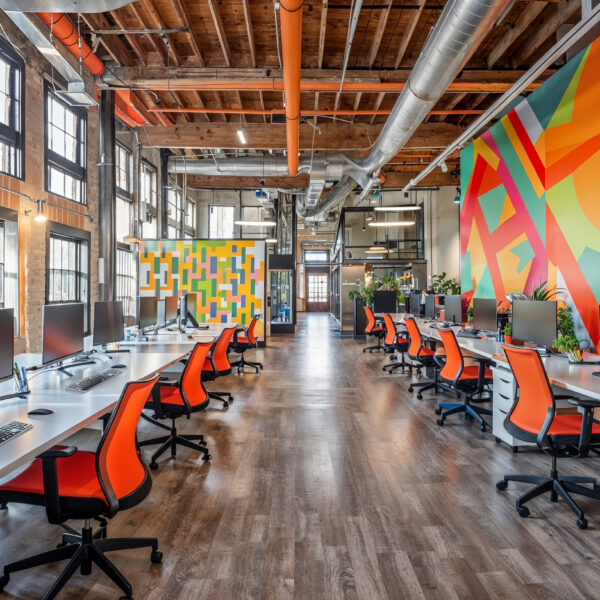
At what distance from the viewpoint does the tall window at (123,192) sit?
8922 mm

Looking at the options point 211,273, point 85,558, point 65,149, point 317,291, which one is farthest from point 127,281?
point 317,291

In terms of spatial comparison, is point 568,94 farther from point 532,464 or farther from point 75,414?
point 75,414

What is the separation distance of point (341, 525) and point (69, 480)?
61.3 inches

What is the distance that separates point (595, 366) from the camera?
3.47 m

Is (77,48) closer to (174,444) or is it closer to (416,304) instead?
(174,444)

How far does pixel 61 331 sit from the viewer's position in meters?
3.10

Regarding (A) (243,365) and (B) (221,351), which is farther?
(A) (243,365)

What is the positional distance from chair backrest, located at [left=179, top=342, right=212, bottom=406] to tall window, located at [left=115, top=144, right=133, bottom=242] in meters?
6.39

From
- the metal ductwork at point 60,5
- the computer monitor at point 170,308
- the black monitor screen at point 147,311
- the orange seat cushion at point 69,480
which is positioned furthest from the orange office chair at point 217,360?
the metal ductwork at point 60,5

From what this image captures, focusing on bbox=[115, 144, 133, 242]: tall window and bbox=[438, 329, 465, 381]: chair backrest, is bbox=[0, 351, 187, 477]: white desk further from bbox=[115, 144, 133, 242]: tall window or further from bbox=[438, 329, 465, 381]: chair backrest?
bbox=[115, 144, 133, 242]: tall window

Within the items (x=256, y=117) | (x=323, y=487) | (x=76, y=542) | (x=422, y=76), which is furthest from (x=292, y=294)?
(x=76, y=542)

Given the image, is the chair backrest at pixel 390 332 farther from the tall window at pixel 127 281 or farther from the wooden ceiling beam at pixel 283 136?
the tall window at pixel 127 281

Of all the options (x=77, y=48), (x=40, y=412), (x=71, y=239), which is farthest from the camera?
(x=71, y=239)

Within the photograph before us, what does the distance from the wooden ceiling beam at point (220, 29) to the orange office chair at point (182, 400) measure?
12.9ft
